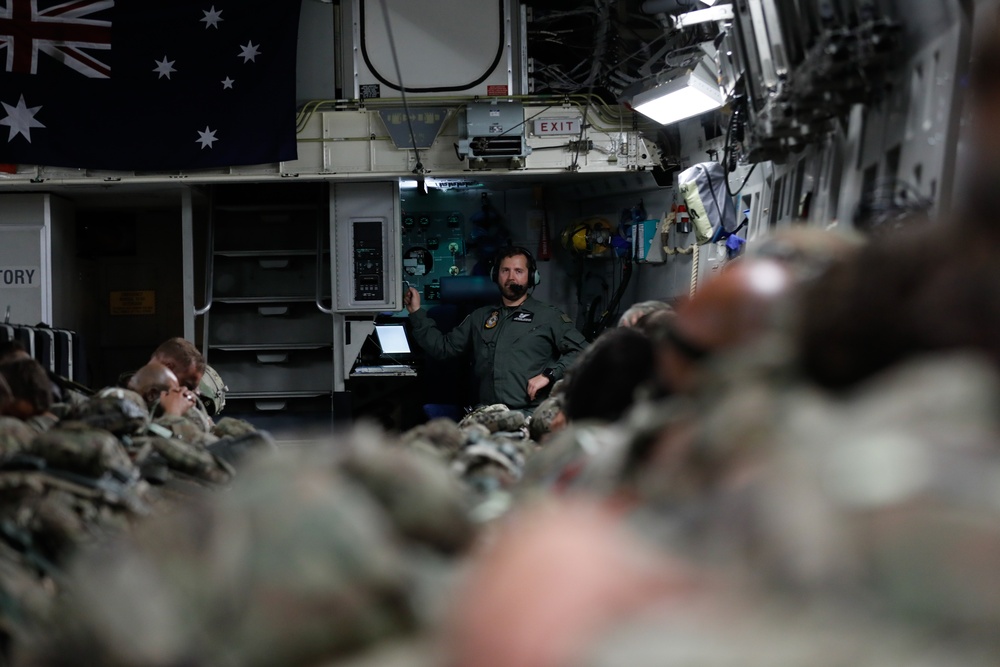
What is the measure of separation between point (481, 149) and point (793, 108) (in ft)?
14.7

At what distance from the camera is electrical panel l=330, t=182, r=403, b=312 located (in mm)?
7824

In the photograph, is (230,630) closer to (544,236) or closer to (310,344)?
(310,344)

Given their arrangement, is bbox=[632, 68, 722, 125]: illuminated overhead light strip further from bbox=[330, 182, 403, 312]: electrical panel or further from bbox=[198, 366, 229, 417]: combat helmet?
bbox=[198, 366, 229, 417]: combat helmet

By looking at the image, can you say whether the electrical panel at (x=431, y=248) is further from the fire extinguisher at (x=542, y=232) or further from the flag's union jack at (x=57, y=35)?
the flag's union jack at (x=57, y=35)

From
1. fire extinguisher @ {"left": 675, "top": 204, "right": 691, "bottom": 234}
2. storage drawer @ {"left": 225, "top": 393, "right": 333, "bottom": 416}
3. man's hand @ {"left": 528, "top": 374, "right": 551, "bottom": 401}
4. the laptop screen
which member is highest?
fire extinguisher @ {"left": 675, "top": 204, "right": 691, "bottom": 234}

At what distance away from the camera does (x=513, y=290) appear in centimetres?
643

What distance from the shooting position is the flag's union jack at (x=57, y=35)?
7383 millimetres

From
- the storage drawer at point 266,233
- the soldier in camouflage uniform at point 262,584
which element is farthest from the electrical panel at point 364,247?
the soldier in camouflage uniform at point 262,584

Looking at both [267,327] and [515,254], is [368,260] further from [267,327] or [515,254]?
[515,254]

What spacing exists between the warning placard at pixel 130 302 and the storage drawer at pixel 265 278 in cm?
188

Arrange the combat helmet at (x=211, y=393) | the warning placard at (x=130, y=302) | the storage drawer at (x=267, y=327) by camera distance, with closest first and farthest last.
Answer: the combat helmet at (x=211, y=393) < the storage drawer at (x=267, y=327) < the warning placard at (x=130, y=302)

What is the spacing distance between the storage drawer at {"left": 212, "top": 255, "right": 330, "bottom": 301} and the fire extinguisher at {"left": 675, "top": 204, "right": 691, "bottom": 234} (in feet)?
11.1

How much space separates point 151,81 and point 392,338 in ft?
9.11

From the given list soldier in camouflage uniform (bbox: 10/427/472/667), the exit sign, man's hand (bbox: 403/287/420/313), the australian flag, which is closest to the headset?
man's hand (bbox: 403/287/420/313)
